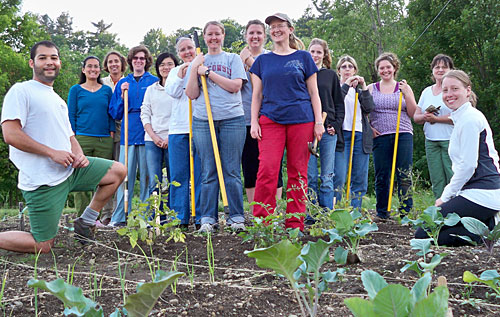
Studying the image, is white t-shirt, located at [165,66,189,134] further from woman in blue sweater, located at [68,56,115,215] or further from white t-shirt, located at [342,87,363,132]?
white t-shirt, located at [342,87,363,132]

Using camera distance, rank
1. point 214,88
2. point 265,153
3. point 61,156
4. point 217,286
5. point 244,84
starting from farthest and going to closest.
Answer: point 244,84 < point 214,88 < point 265,153 < point 61,156 < point 217,286

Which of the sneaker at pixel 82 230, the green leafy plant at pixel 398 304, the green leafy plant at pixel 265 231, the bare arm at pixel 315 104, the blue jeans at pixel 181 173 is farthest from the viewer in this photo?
the blue jeans at pixel 181 173

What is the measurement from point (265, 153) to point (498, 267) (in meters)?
1.97

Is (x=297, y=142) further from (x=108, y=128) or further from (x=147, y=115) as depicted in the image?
(x=108, y=128)

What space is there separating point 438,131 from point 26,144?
12.5 ft

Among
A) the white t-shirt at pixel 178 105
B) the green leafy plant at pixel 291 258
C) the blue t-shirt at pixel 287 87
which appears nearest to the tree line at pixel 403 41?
the white t-shirt at pixel 178 105

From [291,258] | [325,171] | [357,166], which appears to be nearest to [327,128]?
[325,171]

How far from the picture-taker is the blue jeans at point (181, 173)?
16.4ft

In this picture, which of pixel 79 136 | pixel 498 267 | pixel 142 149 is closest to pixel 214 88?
pixel 142 149

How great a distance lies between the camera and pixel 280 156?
4.37m

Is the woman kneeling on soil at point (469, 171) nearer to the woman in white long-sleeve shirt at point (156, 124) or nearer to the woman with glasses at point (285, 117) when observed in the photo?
the woman with glasses at point (285, 117)

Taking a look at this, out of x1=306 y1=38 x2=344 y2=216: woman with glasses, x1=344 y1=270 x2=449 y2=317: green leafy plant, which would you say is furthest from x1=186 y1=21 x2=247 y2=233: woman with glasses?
x1=344 y1=270 x2=449 y2=317: green leafy plant

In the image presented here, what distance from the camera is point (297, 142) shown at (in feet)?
14.2

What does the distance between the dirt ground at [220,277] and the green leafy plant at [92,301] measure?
2.10ft
